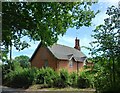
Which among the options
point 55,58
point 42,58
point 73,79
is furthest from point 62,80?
point 42,58

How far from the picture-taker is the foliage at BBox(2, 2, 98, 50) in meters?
3.17

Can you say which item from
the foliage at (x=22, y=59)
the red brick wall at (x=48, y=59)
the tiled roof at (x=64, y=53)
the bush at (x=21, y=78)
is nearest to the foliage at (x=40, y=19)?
the foliage at (x=22, y=59)

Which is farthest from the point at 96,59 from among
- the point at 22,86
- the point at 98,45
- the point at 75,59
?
the point at 75,59

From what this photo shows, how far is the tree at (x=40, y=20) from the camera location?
3170 mm

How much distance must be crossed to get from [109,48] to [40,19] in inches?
55.0

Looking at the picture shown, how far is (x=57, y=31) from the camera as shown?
12.3 feet

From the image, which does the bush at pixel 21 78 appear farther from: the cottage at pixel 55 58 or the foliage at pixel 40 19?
the foliage at pixel 40 19

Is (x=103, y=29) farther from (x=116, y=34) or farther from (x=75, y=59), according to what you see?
(x=75, y=59)

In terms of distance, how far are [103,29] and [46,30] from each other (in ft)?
4.45

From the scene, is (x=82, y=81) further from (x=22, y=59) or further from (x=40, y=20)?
(x=40, y=20)

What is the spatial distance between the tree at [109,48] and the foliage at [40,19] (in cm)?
117

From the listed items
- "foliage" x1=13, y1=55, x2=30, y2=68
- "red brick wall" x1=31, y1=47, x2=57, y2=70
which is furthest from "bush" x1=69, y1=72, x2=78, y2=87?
"red brick wall" x1=31, y1=47, x2=57, y2=70

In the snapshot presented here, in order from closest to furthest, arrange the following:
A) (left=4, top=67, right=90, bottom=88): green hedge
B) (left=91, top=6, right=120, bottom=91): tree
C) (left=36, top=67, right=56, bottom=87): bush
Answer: (left=91, top=6, right=120, bottom=91): tree, (left=4, top=67, right=90, bottom=88): green hedge, (left=36, top=67, right=56, bottom=87): bush

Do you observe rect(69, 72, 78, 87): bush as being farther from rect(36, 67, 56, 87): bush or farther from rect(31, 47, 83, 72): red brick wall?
rect(31, 47, 83, 72): red brick wall
